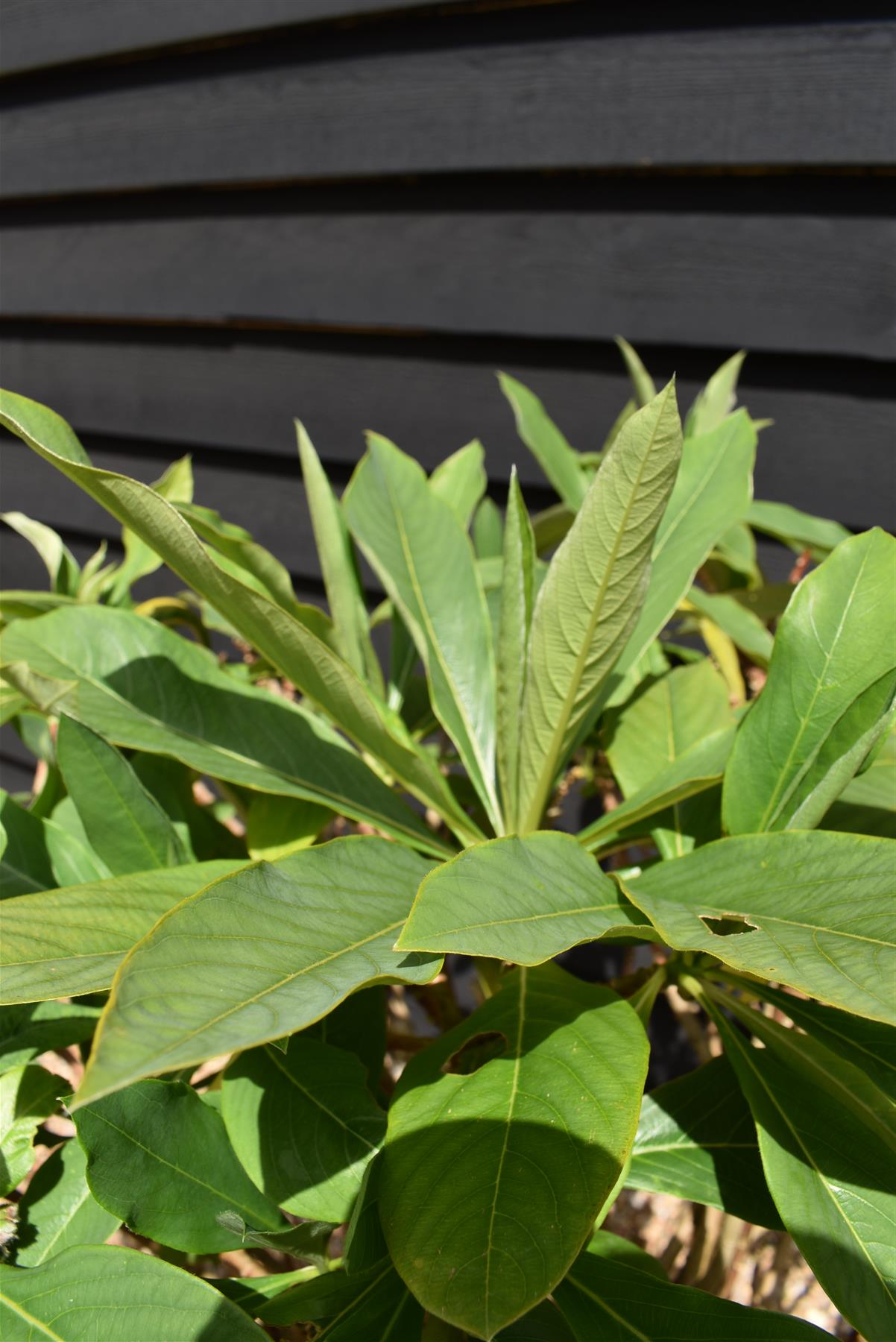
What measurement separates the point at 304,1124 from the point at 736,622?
663 mm

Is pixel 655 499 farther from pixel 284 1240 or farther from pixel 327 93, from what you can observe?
pixel 327 93

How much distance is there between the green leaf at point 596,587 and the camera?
52cm

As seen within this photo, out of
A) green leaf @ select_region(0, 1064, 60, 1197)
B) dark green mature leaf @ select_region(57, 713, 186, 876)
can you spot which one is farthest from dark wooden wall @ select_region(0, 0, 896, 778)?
green leaf @ select_region(0, 1064, 60, 1197)

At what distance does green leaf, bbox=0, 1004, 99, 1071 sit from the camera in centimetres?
58

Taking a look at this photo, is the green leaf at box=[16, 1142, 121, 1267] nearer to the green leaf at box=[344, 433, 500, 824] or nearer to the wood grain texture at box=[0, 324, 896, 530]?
the green leaf at box=[344, 433, 500, 824]

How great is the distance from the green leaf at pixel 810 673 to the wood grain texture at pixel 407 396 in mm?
1136

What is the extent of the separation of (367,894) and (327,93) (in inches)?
73.3

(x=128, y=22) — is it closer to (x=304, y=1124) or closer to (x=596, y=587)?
(x=596, y=587)

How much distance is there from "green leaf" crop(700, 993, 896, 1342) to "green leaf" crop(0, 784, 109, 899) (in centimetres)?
47

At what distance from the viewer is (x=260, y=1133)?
0.55 meters

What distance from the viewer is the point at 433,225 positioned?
6.12ft

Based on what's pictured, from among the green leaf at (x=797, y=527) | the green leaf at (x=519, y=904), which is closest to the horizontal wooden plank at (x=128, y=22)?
the green leaf at (x=797, y=527)

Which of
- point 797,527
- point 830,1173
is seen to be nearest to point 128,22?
point 797,527

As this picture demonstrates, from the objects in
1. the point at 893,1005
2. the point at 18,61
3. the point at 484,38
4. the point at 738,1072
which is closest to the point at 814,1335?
the point at 738,1072
